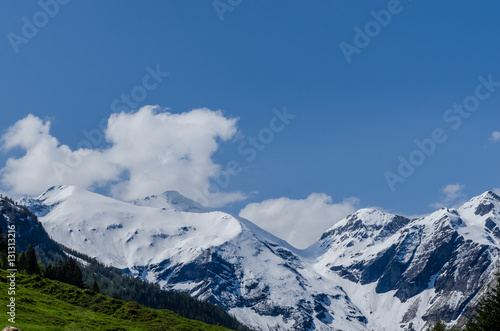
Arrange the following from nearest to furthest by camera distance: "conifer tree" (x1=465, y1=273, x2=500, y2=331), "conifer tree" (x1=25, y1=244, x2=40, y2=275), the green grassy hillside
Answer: "conifer tree" (x1=465, y1=273, x2=500, y2=331), the green grassy hillside, "conifer tree" (x1=25, y1=244, x2=40, y2=275)

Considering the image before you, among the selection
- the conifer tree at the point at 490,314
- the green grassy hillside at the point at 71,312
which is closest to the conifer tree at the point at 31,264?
the green grassy hillside at the point at 71,312

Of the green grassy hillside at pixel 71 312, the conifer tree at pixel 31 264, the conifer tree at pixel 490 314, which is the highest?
the conifer tree at pixel 31 264

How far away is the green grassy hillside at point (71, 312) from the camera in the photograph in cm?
7712

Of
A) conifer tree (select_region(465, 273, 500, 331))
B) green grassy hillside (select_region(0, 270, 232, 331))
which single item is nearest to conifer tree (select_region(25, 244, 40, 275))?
green grassy hillside (select_region(0, 270, 232, 331))

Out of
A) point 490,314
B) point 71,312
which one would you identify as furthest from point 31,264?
point 490,314

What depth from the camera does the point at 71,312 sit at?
90000 mm

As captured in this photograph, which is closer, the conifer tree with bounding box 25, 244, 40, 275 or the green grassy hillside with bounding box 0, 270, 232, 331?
the green grassy hillside with bounding box 0, 270, 232, 331

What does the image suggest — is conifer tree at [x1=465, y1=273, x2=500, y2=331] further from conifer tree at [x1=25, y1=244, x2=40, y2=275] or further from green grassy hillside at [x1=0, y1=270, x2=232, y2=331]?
conifer tree at [x1=25, y1=244, x2=40, y2=275]

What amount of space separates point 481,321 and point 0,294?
69.4 meters

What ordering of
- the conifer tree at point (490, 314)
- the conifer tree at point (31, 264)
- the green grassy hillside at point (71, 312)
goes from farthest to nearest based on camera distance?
1. the conifer tree at point (31, 264)
2. the green grassy hillside at point (71, 312)
3. the conifer tree at point (490, 314)

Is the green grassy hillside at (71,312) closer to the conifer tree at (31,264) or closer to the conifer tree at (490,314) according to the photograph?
the conifer tree at (31,264)

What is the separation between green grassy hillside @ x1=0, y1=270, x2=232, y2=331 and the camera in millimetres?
77125

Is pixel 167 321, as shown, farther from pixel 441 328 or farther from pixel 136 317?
pixel 441 328

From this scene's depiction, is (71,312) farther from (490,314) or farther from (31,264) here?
(31,264)
